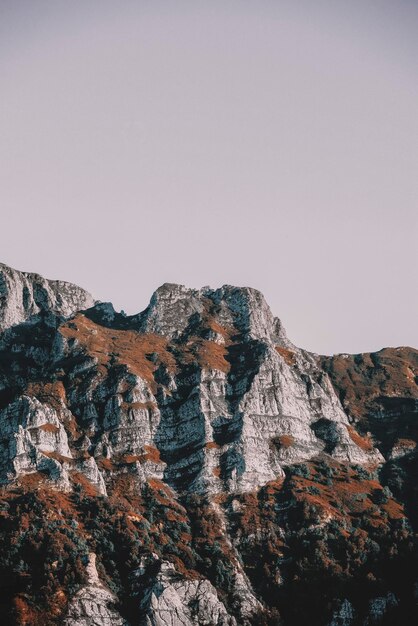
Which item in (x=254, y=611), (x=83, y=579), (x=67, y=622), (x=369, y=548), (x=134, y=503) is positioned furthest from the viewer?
(x=134, y=503)

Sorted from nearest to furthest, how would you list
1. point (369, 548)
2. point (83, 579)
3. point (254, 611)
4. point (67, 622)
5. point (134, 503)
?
point (67, 622) → point (83, 579) → point (254, 611) → point (369, 548) → point (134, 503)

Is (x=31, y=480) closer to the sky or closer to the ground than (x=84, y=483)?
closer to the ground

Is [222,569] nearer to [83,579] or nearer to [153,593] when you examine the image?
[153,593]

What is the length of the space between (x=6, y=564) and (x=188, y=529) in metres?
52.0

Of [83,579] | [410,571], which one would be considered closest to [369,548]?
[410,571]

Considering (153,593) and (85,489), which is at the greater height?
(85,489)

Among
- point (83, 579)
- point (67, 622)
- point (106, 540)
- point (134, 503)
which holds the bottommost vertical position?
point (67, 622)

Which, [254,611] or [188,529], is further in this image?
[188,529]

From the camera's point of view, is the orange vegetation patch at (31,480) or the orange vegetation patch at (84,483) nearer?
the orange vegetation patch at (31,480)

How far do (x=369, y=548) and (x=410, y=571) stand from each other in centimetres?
1415

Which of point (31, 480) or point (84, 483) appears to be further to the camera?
point (84, 483)

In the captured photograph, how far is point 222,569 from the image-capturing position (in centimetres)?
17062

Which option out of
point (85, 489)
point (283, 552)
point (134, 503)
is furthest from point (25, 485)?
point (283, 552)

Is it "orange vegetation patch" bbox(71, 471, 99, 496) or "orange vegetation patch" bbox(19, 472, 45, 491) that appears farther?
"orange vegetation patch" bbox(71, 471, 99, 496)
